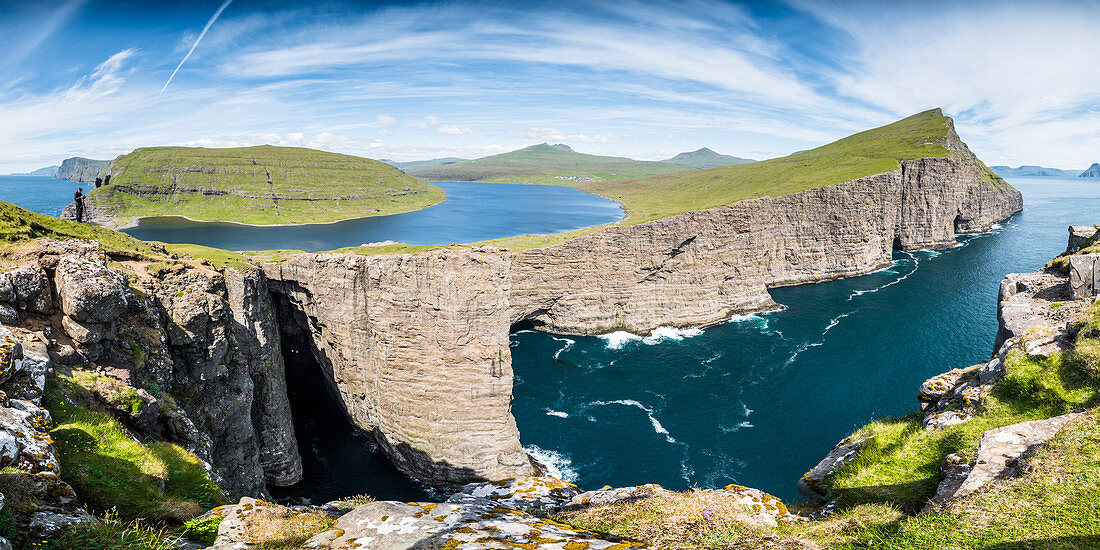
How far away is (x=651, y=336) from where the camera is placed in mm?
87375

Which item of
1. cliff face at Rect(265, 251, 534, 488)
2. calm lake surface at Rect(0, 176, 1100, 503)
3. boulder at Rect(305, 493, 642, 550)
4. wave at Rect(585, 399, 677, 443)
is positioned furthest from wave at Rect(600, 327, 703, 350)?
boulder at Rect(305, 493, 642, 550)

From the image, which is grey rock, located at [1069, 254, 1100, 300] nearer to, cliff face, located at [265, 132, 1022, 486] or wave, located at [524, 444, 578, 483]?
wave, located at [524, 444, 578, 483]

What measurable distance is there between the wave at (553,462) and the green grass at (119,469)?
36947 millimetres

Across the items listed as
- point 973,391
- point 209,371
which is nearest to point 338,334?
point 209,371

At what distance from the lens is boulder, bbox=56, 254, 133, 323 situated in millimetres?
20344

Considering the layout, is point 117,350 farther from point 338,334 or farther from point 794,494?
point 794,494

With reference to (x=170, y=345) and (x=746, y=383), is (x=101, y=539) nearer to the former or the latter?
(x=170, y=345)

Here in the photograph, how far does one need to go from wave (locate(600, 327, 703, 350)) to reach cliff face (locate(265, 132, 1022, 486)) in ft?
5.36

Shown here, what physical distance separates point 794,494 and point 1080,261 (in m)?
30.2

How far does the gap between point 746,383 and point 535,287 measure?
39.7m

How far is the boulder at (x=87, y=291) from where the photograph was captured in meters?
20.3

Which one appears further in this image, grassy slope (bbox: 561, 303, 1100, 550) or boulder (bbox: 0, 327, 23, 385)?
boulder (bbox: 0, 327, 23, 385)

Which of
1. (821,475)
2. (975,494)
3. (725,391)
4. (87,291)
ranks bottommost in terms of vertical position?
(725,391)

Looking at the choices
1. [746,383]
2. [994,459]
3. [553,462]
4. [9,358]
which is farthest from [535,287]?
[994,459]
